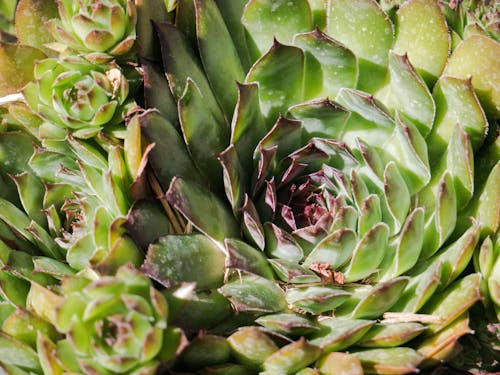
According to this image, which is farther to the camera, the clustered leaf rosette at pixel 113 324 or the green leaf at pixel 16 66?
the green leaf at pixel 16 66

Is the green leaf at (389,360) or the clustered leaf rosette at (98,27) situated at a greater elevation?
the clustered leaf rosette at (98,27)

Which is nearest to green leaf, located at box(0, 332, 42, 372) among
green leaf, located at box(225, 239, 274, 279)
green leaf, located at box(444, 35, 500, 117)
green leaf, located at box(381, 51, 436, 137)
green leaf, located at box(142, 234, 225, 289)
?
green leaf, located at box(142, 234, 225, 289)

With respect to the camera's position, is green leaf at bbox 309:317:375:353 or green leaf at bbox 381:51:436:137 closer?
green leaf at bbox 309:317:375:353

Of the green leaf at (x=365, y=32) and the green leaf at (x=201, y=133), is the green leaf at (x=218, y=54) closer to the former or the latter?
the green leaf at (x=201, y=133)

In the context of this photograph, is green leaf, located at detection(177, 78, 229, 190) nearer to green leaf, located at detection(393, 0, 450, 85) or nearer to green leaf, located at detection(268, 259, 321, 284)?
green leaf, located at detection(268, 259, 321, 284)

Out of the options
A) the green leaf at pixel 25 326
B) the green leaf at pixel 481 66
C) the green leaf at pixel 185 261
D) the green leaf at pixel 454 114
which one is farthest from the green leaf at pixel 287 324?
the green leaf at pixel 481 66

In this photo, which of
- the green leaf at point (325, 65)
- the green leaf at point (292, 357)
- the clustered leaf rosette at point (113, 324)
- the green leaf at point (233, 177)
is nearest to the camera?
the clustered leaf rosette at point (113, 324)
